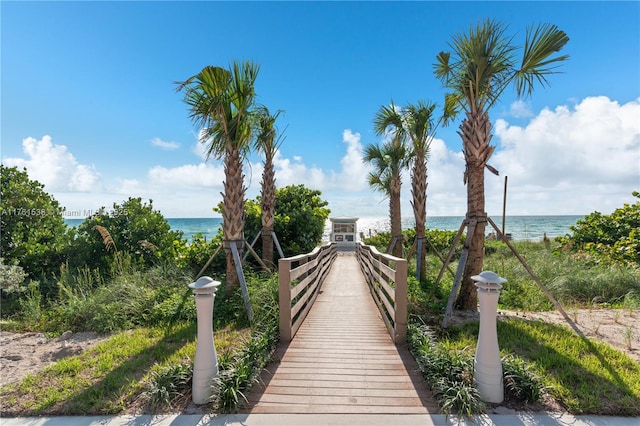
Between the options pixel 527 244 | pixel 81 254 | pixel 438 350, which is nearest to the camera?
pixel 438 350

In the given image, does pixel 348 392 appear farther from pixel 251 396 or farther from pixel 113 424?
pixel 113 424

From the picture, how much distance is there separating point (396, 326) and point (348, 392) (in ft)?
4.56

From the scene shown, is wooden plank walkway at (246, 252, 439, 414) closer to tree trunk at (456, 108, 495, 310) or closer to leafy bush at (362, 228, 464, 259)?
tree trunk at (456, 108, 495, 310)

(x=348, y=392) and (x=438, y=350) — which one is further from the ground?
(x=438, y=350)

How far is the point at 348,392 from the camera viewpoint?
9.37 feet

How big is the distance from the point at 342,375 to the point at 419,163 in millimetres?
6386

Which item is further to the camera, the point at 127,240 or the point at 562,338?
the point at 127,240

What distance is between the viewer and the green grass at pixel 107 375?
2729mm

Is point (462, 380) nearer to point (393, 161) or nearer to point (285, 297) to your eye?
point (285, 297)

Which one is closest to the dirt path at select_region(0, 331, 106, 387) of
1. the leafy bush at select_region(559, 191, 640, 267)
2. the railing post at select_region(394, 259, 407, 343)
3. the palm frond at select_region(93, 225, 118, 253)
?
the palm frond at select_region(93, 225, 118, 253)

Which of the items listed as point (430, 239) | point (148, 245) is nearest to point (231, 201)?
point (148, 245)

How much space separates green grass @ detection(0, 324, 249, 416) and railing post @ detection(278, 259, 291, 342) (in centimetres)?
55

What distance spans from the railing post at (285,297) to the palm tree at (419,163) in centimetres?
460

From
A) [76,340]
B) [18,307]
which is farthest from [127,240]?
[76,340]
